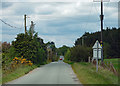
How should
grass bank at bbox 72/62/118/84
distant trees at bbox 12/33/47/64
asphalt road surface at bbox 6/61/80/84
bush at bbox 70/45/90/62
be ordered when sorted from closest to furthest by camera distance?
grass bank at bbox 72/62/118/84, asphalt road surface at bbox 6/61/80/84, distant trees at bbox 12/33/47/64, bush at bbox 70/45/90/62

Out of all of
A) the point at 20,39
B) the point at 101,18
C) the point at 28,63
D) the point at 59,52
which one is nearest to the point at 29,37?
the point at 20,39

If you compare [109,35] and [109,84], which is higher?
[109,35]

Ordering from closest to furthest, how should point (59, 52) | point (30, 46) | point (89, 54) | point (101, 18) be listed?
1. point (101, 18)
2. point (30, 46)
3. point (89, 54)
4. point (59, 52)

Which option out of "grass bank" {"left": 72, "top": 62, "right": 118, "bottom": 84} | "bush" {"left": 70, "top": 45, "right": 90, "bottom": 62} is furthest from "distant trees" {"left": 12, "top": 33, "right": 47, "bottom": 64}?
"grass bank" {"left": 72, "top": 62, "right": 118, "bottom": 84}

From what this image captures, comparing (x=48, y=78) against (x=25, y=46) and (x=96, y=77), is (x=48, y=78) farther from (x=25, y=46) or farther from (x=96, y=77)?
(x=25, y=46)

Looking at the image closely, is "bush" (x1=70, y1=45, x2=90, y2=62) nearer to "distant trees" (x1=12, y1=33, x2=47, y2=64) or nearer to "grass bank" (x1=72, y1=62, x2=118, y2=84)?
"distant trees" (x1=12, y1=33, x2=47, y2=64)

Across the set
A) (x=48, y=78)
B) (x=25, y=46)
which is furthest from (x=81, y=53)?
(x=48, y=78)

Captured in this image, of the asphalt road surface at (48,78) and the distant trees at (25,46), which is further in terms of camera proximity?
the distant trees at (25,46)

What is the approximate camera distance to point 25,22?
128 feet

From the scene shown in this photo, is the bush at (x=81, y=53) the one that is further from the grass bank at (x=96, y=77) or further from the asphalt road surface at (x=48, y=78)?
the grass bank at (x=96, y=77)

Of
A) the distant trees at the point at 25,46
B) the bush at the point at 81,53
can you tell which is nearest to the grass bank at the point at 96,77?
the distant trees at the point at 25,46

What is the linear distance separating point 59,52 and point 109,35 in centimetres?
10547

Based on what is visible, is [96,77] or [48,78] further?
[48,78]

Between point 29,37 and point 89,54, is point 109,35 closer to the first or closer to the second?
point 89,54
